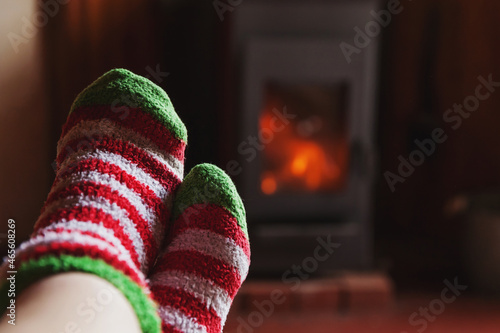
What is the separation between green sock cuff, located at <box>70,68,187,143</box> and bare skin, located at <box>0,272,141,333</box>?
370 mm

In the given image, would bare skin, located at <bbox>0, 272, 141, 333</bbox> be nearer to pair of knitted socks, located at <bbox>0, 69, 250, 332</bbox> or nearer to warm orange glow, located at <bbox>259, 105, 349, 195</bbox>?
pair of knitted socks, located at <bbox>0, 69, 250, 332</bbox>

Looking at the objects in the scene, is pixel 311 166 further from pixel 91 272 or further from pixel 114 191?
pixel 91 272

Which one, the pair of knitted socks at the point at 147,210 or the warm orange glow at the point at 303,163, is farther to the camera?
Result: the warm orange glow at the point at 303,163

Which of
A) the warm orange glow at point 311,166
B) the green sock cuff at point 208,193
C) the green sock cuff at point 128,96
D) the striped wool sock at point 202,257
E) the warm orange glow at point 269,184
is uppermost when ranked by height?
the green sock cuff at point 128,96

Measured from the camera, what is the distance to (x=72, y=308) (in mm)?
437

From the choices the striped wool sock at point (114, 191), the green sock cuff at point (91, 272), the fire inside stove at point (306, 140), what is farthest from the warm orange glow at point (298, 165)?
the green sock cuff at point (91, 272)

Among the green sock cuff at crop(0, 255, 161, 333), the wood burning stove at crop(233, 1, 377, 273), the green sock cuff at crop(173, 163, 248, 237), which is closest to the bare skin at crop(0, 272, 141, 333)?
the green sock cuff at crop(0, 255, 161, 333)

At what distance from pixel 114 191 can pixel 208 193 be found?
0.13 m

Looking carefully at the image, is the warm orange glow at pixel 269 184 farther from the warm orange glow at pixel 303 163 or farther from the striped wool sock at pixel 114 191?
Answer: the striped wool sock at pixel 114 191

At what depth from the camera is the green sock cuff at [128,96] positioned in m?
0.79

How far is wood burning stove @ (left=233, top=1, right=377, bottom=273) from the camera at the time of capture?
1.48m

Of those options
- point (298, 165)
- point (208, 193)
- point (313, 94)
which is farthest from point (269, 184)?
point (208, 193)

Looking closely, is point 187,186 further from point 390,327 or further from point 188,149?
point 188,149

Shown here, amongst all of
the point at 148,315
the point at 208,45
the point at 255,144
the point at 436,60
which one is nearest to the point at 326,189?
the point at 255,144
